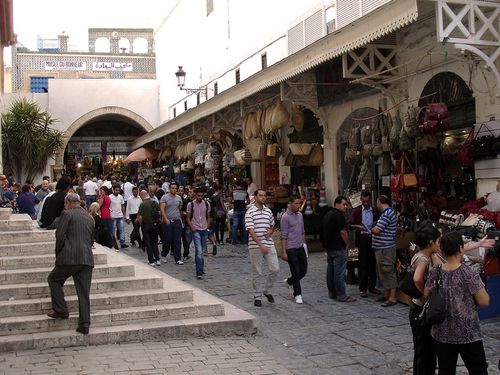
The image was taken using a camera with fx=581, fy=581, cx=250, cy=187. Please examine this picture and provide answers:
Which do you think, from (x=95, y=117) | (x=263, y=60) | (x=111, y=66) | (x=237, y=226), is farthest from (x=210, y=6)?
(x=111, y=66)

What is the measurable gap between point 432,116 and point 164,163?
20.8 metres

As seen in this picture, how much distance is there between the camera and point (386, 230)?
8234 millimetres

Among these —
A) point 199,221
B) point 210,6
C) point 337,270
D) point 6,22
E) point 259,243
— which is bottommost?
point 337,270

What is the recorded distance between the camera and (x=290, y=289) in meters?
9.28

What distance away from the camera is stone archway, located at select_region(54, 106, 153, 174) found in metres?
28.9

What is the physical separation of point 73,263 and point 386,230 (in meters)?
4.32

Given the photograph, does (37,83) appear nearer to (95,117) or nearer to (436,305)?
(95,117)

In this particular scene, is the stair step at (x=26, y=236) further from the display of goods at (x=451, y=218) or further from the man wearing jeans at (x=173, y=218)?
the display of goods at (x=451, y=218)

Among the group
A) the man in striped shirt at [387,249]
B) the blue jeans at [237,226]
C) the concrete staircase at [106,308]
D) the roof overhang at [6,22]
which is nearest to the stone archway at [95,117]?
the roof overhang at [6,22]

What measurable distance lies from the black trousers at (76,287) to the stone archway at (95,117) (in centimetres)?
2353

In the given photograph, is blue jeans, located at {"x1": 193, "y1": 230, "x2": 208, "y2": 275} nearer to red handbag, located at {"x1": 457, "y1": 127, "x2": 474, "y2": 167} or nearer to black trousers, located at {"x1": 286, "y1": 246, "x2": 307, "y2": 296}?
black trousers, located at {"x1": 286, "y1": 246, "x2": 307, "y2": 296}

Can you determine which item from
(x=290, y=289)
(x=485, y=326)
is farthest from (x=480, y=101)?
(x=290, y=289)

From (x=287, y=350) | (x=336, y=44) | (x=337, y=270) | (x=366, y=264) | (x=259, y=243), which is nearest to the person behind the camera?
(x=287, y=350)

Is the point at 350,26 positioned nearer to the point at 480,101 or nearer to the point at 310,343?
the point at 480,101
